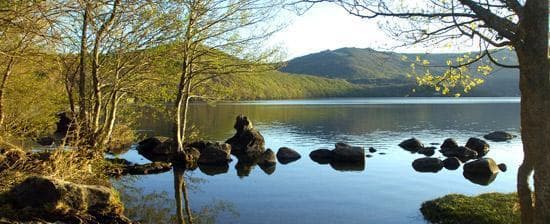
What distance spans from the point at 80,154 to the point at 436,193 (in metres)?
21.2

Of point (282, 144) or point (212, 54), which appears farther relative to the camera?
point (282, 144)

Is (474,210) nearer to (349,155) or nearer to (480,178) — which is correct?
(480,178)

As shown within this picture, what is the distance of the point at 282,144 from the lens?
61125mm

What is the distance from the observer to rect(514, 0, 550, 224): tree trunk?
11492 mm

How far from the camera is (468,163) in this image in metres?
38.2

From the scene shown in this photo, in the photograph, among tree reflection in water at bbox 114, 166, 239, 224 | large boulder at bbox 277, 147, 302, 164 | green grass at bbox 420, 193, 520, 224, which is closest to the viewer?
green grass at bbox 420, 193, 520, 224

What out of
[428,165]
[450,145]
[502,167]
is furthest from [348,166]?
[450,145]

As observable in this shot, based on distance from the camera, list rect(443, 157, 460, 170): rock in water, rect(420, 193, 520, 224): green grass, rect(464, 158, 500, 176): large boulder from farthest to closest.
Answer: rect(443, 157, 460, 170): rock in water, rect(464, 158, 500, 176): large boulder, rect(420, 193, 520, 224): green grass

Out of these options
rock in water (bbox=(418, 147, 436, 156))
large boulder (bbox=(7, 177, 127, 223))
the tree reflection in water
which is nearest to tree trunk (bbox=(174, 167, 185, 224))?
the tree reflection in water

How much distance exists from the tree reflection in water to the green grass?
9821mm

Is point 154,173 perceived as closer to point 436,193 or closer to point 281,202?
point 281,202

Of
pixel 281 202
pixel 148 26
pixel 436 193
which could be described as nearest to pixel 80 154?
pixel 148 26

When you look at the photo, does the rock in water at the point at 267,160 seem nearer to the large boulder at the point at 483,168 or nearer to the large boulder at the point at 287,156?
the large boulder at the point at 287,156

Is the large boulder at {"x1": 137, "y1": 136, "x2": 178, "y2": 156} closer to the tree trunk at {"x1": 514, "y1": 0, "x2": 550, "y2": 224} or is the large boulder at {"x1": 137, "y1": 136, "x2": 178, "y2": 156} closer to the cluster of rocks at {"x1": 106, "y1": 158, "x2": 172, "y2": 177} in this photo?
the cluster of rocks at {"x1": 106, "y1": 158, "x2": 172, "y2": 177}
